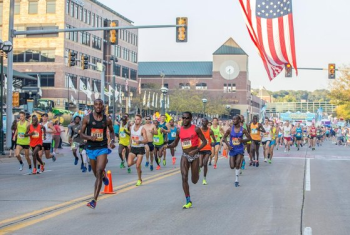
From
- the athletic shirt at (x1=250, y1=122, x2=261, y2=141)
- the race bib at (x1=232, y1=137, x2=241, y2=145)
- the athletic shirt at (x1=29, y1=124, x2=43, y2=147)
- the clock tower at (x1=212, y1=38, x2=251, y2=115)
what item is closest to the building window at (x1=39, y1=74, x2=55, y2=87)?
the athletic shirt at (x1=250, y1=122, x2=261, y2=141)

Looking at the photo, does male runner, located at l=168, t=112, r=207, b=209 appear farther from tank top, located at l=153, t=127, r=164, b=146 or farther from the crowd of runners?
tank top, located at l=153, t=127, r=164, b=146

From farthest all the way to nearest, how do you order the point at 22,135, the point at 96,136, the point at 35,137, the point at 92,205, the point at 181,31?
the point at 181,31 → the point at 22,135 → the point at 35,137 → the point at 96,136 → the point at 92,205

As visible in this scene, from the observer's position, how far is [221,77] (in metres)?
121

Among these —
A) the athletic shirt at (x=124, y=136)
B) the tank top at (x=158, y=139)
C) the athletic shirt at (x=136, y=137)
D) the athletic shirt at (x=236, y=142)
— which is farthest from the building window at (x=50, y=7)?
the athletic shirt at (x=236, y=142)

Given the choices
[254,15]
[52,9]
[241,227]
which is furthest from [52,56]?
[241,227]

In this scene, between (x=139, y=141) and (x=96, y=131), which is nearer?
(x=96, y=131)

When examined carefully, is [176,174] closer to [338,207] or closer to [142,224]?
[338,207]

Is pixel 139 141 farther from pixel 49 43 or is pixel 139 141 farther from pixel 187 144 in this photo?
pixel 49 43

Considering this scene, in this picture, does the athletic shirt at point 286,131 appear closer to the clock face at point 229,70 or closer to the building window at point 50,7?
the building window at point 50,7

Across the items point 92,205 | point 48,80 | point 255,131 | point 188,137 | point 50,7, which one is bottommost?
point 92,205

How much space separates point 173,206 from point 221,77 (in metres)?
111

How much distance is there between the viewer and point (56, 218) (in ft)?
31.8

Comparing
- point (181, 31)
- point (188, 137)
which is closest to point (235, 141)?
point (188, 137)

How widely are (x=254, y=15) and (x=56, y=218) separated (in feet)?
68.8
